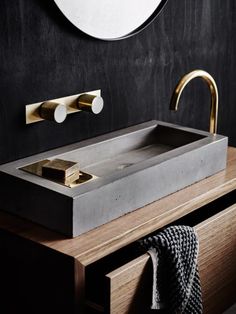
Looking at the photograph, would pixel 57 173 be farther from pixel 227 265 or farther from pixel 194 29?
pixel 194 29

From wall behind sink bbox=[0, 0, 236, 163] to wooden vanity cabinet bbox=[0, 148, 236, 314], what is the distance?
264 millimetres

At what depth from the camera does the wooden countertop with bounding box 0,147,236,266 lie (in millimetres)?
1509

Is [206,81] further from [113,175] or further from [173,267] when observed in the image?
[173,267]

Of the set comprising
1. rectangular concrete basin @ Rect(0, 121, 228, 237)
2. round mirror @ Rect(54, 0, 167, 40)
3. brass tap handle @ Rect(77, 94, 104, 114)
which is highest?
round mirror @ Rect(54, 0, 167, 40)

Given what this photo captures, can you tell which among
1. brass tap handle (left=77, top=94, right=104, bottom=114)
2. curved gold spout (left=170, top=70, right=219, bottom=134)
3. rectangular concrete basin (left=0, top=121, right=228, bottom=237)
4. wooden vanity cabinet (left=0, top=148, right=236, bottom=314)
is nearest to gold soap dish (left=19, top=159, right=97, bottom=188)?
rectangular concrete basin (left=0, top=121, right=228, bottom=237)

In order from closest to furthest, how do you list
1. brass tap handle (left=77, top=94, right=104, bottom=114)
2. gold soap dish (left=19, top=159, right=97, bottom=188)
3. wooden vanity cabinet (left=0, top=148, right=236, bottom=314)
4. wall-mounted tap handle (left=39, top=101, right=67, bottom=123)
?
1. wooden vanity cabinet (left=0, top=148, right=236, bottom=314)
2. gold soap dish (left=19, top=159, right=97, bottom=188)
3. wall-mounted tap handle (left=39, top=101, right=67, bottom=123)
4. brass tap handle (left=77, top=94, right=104, bottom=114)

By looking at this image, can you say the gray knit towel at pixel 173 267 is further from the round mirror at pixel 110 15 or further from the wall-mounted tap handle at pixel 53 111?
the round mirror at pixel 110 15

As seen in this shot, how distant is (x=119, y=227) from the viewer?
160cm

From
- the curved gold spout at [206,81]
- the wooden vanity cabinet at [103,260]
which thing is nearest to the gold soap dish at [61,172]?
the wooden vanity cabinet at [103,260]

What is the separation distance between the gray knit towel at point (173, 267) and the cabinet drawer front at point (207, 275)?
0.09 feet

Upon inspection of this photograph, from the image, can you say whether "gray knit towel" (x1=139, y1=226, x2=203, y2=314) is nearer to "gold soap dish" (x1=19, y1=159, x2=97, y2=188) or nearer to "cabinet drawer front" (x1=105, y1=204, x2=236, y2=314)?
"cabinet drawer front" (x1=105, y1=204, x2=236, y2=314)

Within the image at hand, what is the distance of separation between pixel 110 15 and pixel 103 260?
665 millimetres

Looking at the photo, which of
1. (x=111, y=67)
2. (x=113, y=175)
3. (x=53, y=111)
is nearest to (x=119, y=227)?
(x=113, y=175)

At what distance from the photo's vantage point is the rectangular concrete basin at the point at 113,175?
5.11 feet
